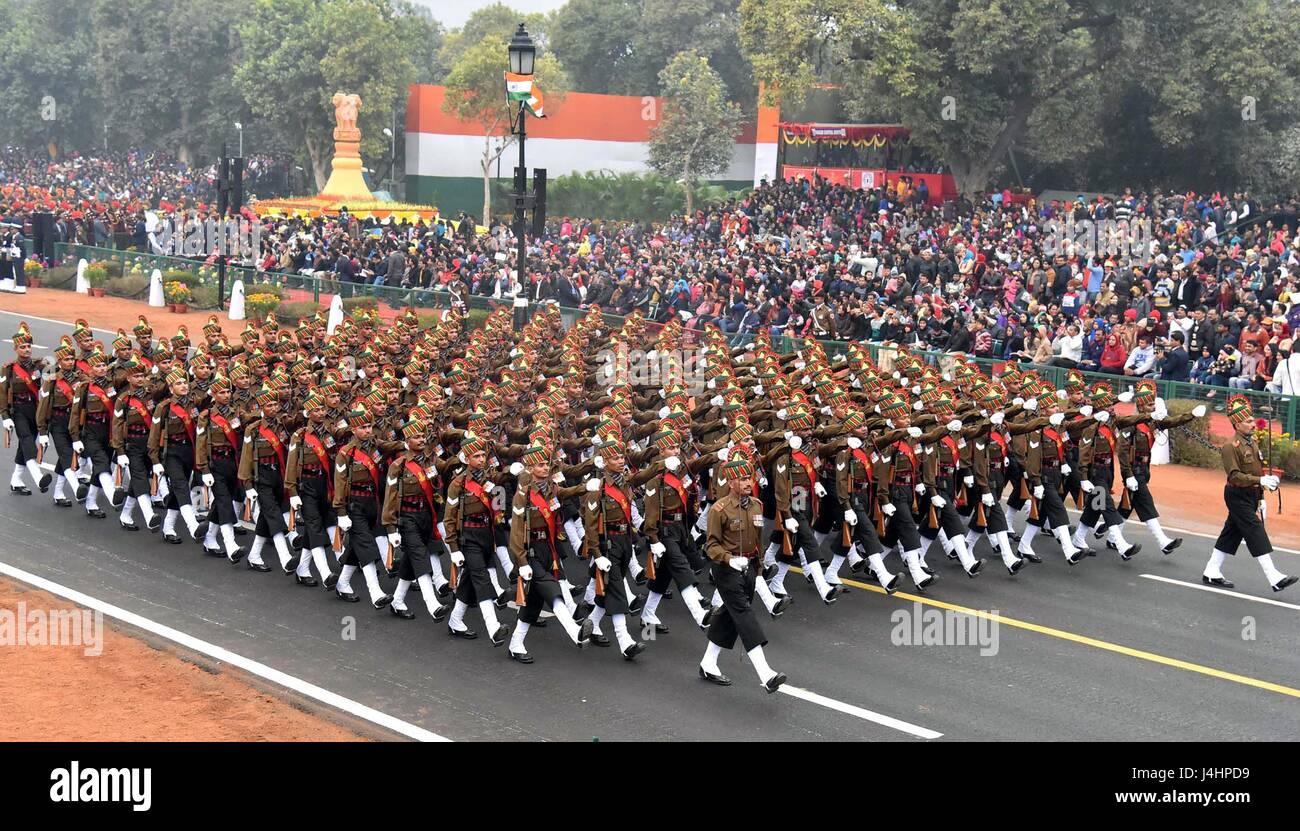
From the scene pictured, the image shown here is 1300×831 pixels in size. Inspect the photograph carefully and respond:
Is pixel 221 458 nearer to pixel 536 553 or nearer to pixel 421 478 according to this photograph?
pixel 421 478

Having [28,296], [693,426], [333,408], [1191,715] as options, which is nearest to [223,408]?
[333,408]

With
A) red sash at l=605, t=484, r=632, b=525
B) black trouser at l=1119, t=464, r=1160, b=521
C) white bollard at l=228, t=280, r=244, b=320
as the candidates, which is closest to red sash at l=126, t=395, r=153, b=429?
red sash at l=605, t=484, r=632, b=525

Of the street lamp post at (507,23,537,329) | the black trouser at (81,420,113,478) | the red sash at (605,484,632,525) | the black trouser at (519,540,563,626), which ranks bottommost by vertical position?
the black trouser at (519,540,563,626)

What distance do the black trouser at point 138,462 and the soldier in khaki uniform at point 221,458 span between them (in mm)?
1024

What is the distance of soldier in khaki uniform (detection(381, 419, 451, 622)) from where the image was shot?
43.6ft

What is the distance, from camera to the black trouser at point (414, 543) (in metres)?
13.3

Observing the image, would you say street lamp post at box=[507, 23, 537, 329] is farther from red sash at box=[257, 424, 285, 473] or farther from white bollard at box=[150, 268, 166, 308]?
white bollard at box=[150, 268, 166, 308]

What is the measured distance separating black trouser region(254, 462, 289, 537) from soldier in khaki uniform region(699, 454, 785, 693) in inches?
199

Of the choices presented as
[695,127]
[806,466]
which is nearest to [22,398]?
[806,466]

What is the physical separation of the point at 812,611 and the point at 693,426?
319cm

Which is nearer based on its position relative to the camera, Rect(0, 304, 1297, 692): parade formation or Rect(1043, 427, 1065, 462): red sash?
Rect(0, 304, 1297, 692): parade formation

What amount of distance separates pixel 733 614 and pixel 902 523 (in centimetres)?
357

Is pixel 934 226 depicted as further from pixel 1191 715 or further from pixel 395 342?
pixel 1191 715

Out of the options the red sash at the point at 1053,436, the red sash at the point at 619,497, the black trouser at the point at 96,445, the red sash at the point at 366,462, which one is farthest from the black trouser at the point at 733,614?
the black trouser at the point at 96,445
